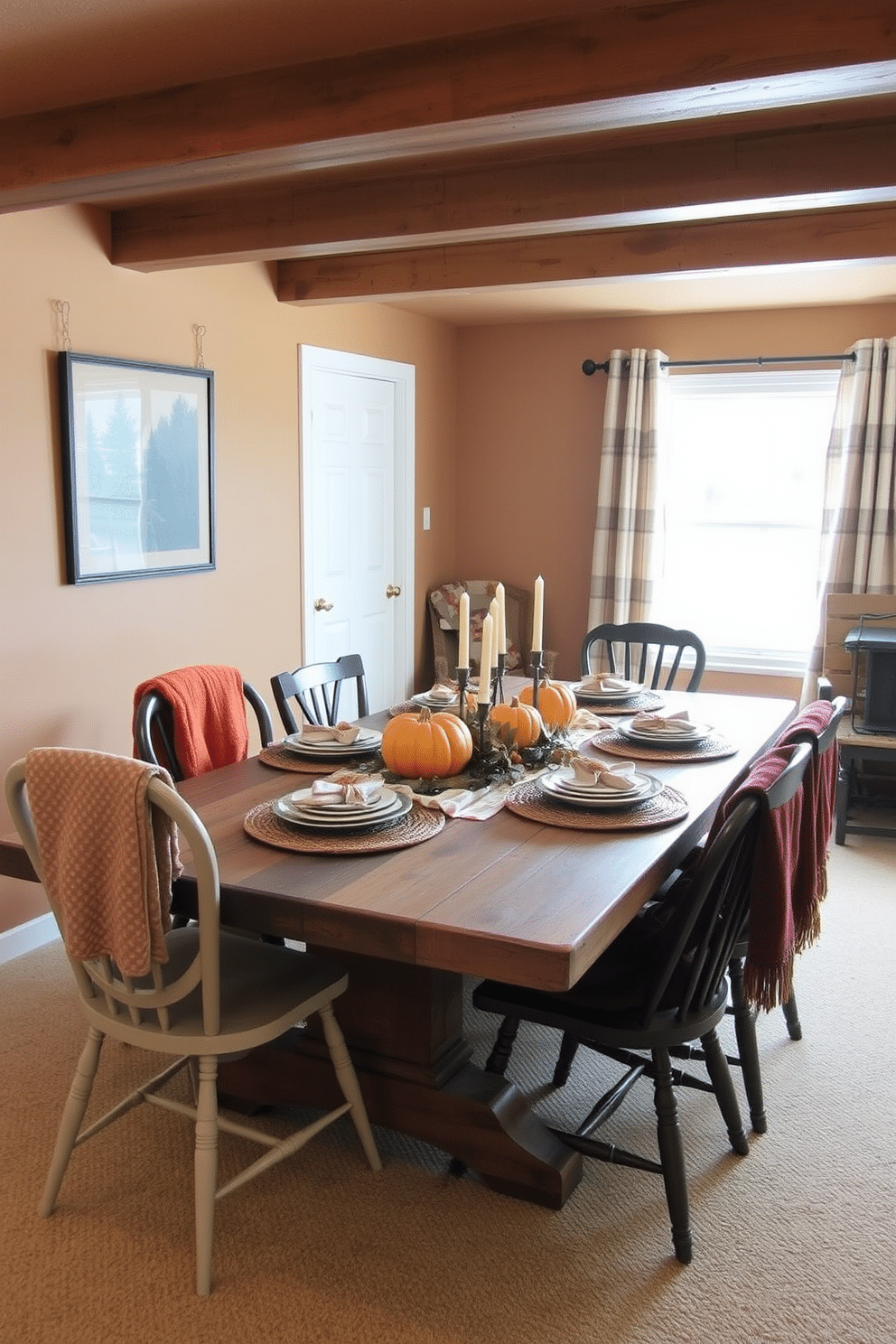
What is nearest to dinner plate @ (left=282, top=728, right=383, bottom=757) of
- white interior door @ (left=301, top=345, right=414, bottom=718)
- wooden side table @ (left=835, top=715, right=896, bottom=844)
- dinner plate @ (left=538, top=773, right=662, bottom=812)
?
dinner plate @ (left=538, top=773, right=662, bottom=812)

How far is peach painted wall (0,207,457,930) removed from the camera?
338 centimetres

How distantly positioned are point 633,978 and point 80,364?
255 centimetres

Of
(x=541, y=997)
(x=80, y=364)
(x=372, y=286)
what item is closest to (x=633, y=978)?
(x=541, y=997)

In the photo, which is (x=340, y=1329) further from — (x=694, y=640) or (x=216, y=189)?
(x=216, y=189)

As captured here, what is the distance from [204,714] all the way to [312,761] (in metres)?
0.37

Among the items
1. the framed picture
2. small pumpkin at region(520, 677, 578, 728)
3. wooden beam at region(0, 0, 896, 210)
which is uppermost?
wooden beam at region(0, 0, 896, 210)

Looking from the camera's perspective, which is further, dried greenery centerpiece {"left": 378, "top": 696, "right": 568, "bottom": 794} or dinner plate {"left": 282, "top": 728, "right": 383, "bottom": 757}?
dinner plate {"left": 282, "top": 728, "right": 383, "bottom": 757}

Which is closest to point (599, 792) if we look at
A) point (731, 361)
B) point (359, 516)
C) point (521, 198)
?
point (521, 198)

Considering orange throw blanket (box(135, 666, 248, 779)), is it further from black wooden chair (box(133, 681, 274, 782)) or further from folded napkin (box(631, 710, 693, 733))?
folded napkin (box(631, 710, 693, 733))

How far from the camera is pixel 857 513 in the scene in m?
5.11

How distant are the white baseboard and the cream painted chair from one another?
4.42ft

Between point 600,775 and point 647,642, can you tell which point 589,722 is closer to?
point 600,775

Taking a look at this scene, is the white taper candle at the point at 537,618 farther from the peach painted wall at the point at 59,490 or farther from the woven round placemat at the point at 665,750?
the peach painted wall at the point at 59,490

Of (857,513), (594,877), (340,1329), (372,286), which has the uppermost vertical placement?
(372,286)
